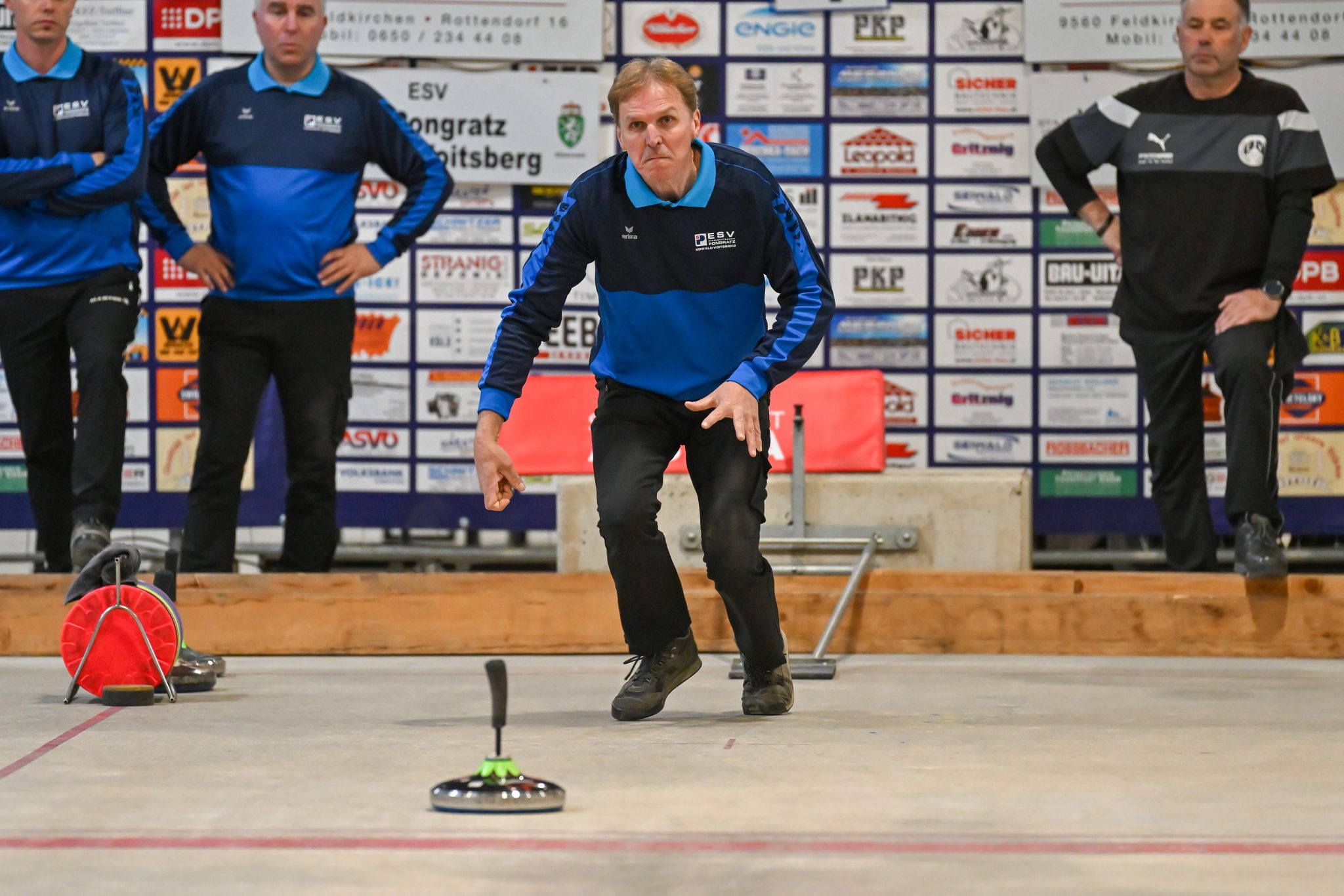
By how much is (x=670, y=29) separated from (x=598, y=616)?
9.39ft

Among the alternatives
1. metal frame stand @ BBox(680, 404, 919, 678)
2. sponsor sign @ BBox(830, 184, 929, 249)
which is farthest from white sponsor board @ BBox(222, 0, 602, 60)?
metal frame stand @ BBox(680, 404, 919, 678)

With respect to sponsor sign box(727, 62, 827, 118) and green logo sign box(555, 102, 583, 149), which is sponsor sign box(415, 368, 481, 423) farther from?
sponsor sign box(727, 62, 827, 118)

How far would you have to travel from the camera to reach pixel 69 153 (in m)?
5.26

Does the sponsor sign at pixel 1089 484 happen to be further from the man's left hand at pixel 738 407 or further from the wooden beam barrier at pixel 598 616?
the man's left hand at pixel 738 407

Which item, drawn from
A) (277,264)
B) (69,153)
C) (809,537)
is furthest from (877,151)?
(69,153)

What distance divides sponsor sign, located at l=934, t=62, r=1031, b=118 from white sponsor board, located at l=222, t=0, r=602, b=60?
140cm

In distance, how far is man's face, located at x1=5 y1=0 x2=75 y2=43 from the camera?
5305 mm

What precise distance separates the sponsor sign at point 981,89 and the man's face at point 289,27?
267 centimetres

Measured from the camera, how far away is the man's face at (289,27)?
5469 millimetres

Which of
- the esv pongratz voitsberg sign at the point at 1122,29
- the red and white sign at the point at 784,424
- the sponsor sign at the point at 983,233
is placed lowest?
the red and white sign at the point at 784,424

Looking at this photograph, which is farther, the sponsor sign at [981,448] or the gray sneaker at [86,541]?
the sponsor sign at [981,448]

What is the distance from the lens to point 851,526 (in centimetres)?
572

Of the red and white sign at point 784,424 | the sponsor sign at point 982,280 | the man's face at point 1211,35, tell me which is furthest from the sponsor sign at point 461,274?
the man's face at point 1211,35

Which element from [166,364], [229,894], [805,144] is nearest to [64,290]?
[166,364]
